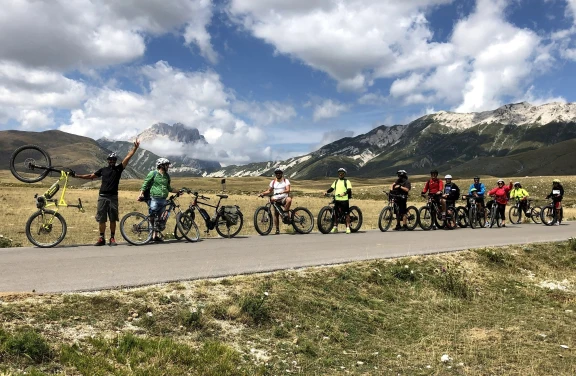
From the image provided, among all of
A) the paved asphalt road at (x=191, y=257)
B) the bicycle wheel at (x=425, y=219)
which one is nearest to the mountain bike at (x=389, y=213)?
the bicycle wheel at (x=425, y=219)

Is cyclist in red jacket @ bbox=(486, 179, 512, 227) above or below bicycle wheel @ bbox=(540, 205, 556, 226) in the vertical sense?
above

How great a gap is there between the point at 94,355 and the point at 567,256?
624 inches

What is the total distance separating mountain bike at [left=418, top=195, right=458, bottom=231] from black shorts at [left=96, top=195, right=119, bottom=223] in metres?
14.0

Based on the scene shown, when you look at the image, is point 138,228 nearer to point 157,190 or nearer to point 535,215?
point 157,190

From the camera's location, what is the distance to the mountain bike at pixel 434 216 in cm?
2056

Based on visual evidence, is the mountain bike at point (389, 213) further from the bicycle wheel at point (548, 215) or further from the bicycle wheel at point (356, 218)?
the bicycle wheel at point (548, 215)

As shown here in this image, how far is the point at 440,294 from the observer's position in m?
10.1

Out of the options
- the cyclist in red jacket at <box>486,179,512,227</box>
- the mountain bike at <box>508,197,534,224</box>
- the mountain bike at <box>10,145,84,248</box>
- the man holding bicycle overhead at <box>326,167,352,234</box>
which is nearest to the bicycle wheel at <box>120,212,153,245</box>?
the mountain bike at <box>10,145,84,248</box>

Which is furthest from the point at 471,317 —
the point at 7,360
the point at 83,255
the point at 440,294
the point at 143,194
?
the point at 143,194

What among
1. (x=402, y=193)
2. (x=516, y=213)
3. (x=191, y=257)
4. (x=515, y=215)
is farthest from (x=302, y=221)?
(x=516, y=213)

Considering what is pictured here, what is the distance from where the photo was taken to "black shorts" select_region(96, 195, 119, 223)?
12945 mm

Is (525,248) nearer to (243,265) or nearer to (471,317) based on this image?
(471,317)

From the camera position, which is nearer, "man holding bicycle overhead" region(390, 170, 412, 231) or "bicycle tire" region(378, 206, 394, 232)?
"man holding bicycle overhead" region(390, 170, 412, 231)

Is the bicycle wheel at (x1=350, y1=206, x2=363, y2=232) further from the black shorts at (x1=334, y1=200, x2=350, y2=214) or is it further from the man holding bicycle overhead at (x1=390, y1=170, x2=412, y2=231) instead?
the man holding bicycle overhead at (x1=390, y1=170, x2=412, y2=231)
